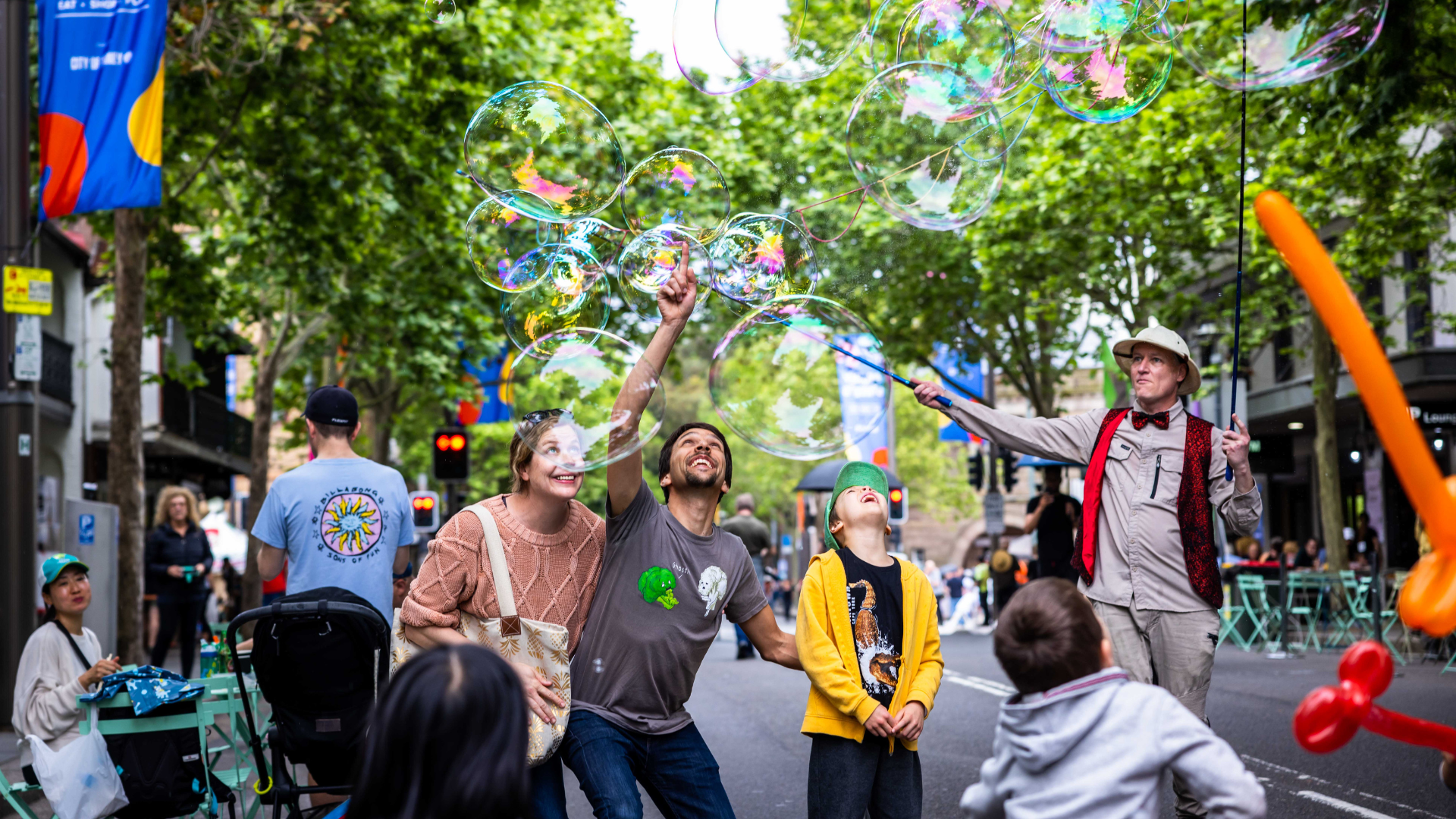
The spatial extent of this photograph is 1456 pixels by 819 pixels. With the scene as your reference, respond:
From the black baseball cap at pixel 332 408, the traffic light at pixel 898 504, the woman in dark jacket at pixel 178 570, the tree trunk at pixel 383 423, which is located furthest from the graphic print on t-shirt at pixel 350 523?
the tree trunk at pixel 383 423

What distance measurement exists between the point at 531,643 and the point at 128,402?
41.2ft

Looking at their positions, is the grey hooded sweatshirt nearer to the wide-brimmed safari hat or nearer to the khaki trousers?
the khaki trousers

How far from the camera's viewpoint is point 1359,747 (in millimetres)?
9039

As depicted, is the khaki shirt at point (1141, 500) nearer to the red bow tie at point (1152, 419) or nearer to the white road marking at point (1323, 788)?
the red bow tie at point (1152, 419)

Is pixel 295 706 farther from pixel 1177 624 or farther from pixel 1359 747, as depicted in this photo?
pixel 1359 747

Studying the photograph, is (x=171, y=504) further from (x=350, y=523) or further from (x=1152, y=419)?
(x=1152, y=419)

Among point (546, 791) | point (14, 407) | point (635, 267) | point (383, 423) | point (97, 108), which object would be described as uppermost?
point (97, 108)

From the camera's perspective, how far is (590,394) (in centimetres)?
462

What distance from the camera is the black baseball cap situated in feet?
19.8

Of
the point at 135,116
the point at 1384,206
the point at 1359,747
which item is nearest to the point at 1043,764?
the point at 1359,747

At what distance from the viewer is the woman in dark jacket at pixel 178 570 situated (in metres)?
13.9

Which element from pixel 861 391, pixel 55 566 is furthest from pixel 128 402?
pixel 861 391

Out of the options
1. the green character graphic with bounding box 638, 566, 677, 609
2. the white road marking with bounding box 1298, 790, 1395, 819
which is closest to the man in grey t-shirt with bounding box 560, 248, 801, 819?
the green character graphic with bounding box 638, 566, 677, 609

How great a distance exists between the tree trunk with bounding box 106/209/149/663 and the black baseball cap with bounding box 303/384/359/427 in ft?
32.6
